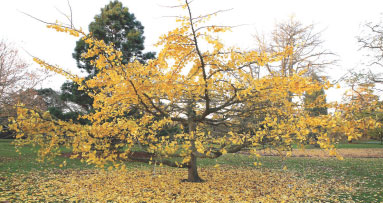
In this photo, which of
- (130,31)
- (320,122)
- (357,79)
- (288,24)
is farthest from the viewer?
(288,24)

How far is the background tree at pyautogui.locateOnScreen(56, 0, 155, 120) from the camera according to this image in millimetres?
13422

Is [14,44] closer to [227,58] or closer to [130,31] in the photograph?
[130,31]

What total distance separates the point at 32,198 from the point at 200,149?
13.0 feet

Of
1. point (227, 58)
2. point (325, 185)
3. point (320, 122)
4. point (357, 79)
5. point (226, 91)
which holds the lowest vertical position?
point (325, 185)

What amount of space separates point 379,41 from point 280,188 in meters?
9.75

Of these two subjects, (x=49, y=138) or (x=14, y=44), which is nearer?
(x=49, y=138)

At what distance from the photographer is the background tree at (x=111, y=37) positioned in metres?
13.4

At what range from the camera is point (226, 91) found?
5516 millimetres

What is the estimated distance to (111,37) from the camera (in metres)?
14.0

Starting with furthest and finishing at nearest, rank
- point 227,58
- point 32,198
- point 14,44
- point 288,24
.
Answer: point 288,24
point 14,44
point 32,198
point 227,58

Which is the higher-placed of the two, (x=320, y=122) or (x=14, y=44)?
(x=14, y=44)

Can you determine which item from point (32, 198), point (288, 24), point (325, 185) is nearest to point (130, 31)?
point (32, 198)

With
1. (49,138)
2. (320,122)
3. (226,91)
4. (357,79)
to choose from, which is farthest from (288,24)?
Result: (49,138)

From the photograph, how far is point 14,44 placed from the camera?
16.3 meters
